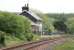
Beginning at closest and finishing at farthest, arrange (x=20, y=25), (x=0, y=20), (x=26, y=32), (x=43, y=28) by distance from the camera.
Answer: (x=0, y=20) < (x=20, y=25) < (x=26, y=32) < (x=43, y=28)

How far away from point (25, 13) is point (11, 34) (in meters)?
47.4

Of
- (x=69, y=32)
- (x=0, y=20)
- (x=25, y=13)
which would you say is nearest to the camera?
(x=0, y=20)

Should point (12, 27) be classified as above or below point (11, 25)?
below

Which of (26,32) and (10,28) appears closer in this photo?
(10,28)

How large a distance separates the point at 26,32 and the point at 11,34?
25.2 feet

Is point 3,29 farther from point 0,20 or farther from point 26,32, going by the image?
point 26,32

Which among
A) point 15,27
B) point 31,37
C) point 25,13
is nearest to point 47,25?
point 25,13

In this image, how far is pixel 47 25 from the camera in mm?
115875

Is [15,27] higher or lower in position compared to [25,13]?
→ lower

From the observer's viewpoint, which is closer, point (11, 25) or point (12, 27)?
point (11, 25)

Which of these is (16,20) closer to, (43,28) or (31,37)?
(31,37)

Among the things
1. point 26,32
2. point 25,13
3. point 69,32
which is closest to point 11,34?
point 26,32

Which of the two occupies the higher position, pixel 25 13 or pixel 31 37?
pixel 25 13

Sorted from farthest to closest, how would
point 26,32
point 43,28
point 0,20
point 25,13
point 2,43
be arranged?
point 43,28
point 25,13
point 26,32
point 0,20
point 2,43
